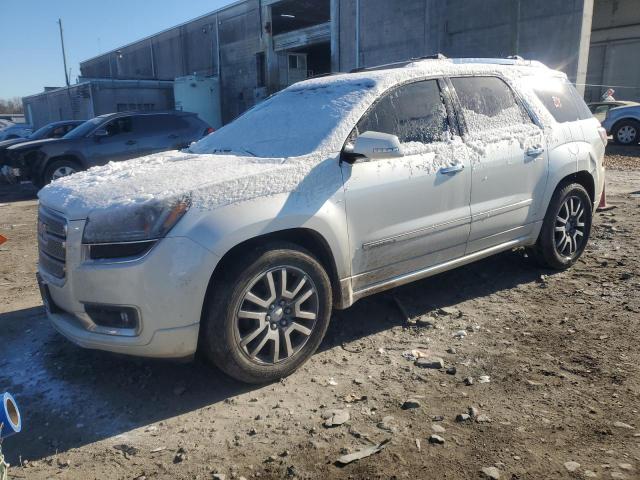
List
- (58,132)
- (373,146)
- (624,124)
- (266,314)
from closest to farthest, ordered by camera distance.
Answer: (266,314) → (373,146) → (58,132) → (624,124)

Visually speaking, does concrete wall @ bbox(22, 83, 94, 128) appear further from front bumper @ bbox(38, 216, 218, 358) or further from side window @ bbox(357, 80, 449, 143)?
front bumper @ bbox(38, 216, 218, 358)

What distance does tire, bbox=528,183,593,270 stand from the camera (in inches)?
186

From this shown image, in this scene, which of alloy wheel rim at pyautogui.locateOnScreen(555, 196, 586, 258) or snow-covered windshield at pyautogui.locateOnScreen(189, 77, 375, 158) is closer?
snow-covered windshield at pyautogui.locateOnScreen(189, 77, 375, 158)

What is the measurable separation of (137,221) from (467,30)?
63.4 ft

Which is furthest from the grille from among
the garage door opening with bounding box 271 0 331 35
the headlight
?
the garage door opening with bounding box 271 0 331 35

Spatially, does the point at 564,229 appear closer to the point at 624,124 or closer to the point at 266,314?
the point at 266,314

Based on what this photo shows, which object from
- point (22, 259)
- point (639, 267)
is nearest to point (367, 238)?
point (639, 267)

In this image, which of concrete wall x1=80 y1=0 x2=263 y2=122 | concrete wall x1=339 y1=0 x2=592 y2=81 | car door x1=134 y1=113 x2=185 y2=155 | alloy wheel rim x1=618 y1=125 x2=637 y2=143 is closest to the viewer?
car door x1=134 y1=113 x2=185 y2=155

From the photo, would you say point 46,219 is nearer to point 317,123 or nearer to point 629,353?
point 317,123

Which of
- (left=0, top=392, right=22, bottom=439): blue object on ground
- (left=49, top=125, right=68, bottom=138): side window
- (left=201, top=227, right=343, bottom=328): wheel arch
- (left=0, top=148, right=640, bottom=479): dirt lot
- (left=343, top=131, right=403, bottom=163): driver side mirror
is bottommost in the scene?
(left=0, top=148, right=640, bottom=479): dirt lot

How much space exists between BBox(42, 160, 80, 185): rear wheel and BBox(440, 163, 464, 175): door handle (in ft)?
31.0

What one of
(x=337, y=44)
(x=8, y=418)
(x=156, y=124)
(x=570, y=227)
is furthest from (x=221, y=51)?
(x=8, y=418)

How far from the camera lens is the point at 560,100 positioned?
4824mm

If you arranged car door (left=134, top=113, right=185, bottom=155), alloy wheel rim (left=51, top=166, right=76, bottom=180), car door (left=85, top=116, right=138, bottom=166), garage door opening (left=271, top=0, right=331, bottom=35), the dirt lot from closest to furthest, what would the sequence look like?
the dirt lot → alloy wheel rim (left=51, top=166, right=76, bottom=180) → car door (left=85, top=116, right=138, bottom=166) → car door (left=134, top=113, right=185, bottom=155) → garage door opening (left=271, top=0, right=331, bottom=35)
